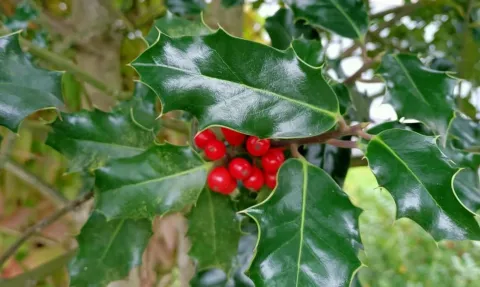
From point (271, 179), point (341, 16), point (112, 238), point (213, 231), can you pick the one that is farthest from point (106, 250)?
point (341, 16)

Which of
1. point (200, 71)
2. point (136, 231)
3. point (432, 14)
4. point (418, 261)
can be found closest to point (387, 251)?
point (418, 261)

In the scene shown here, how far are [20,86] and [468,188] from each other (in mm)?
552

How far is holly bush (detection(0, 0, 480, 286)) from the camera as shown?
47 cm

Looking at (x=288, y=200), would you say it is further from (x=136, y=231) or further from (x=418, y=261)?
(x=418, y=261)

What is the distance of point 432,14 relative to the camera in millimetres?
1075

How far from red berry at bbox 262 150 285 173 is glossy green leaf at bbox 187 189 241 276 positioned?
10cm

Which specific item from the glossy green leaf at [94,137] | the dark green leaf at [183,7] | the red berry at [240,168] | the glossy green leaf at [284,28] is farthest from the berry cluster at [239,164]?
the dark green leaf at [183,7]

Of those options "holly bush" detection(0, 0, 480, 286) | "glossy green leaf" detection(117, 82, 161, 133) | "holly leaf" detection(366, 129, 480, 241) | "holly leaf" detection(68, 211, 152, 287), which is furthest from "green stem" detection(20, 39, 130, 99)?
"holly leaf" detection(366, 129, 480, 241)

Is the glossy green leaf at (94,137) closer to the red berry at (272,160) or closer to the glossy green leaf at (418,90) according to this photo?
the red berry at (272,160)

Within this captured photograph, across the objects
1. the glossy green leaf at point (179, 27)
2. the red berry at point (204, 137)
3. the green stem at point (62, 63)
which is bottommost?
the green stem at point (62, 63)

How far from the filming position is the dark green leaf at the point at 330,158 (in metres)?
0.66

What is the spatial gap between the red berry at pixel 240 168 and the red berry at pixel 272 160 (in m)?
0.02

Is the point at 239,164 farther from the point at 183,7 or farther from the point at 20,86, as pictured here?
the point at 183,7

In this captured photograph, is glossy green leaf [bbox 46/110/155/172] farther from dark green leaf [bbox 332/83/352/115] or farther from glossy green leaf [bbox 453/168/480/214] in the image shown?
glossy green leaf [bbox 453/168/480/214]
